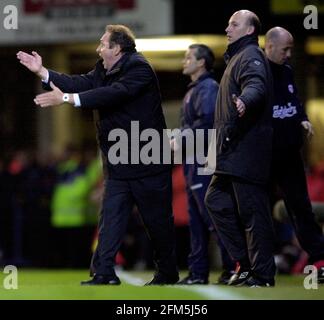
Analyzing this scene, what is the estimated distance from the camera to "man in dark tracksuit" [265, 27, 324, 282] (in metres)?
8.97

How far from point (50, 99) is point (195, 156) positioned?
6.34 feet

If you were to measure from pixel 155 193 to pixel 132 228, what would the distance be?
6.28 m

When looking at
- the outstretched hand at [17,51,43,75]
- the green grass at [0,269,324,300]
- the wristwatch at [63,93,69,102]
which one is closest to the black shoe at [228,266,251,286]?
the green grass at [0,269,324,300]

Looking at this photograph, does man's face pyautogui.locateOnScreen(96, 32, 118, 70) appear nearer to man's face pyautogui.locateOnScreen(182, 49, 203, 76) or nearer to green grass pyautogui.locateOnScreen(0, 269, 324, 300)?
man's face pyautogui.locateOnScreen(182, 49, 203, 76)

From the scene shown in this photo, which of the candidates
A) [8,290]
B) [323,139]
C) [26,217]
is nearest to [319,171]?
[323,139]

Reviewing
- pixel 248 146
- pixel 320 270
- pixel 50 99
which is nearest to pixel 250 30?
pixel 248 146

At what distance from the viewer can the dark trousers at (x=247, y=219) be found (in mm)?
8320

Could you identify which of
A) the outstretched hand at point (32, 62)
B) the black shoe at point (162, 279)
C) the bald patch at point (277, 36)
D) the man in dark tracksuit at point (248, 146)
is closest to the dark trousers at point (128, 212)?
the black shoe at point (162, 279)

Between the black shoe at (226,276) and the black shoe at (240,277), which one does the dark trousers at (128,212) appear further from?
the black shoe at (226,276)

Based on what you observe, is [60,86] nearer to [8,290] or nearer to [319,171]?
[8,290]

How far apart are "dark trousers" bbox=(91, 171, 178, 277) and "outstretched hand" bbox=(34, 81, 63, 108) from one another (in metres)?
0.85

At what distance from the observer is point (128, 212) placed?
880cm

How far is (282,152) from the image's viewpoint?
8.96 metres


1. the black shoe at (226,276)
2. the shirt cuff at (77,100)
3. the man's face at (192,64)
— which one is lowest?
the black shoe at (226,276)
